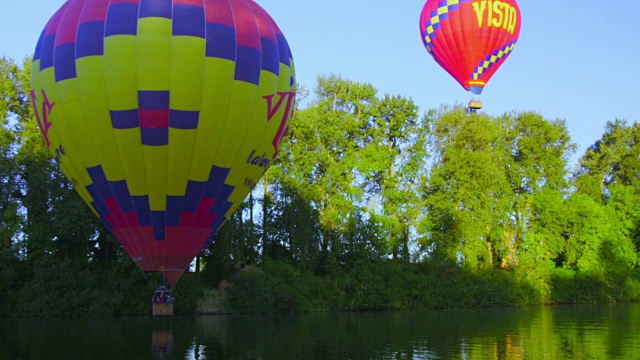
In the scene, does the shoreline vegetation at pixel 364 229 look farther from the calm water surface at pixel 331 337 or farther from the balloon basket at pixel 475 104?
the balloon basket at pixel 475 104

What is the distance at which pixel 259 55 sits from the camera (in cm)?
1930

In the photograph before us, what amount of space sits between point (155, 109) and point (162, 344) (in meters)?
9.16

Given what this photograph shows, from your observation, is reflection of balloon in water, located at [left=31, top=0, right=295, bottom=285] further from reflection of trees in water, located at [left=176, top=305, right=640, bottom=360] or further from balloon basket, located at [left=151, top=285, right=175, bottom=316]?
reflection of trees in water, located at [left=176, top=305, right=640, bottom=360]

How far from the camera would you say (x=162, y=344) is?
78.5ft

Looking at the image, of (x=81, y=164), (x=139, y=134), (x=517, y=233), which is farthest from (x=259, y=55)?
(x=517, y=233)

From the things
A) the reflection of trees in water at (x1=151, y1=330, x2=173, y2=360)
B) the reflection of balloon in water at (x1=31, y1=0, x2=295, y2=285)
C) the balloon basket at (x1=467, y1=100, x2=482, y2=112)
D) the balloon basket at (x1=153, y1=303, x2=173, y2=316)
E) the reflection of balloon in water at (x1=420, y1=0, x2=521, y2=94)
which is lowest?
the reflection of trees in water at (x1=151, y1=330, x2=173, y2=360)

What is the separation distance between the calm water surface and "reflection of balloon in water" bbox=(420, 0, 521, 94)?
11.9 metres

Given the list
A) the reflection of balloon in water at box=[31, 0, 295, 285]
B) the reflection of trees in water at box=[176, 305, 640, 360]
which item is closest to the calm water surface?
the reflection of trees in water at box=[176, 305, 640, 360]

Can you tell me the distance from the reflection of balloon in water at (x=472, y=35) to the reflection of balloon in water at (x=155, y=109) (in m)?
18.2

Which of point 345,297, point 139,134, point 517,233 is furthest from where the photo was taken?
point 517,233

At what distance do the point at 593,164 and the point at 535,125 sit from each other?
12755mm

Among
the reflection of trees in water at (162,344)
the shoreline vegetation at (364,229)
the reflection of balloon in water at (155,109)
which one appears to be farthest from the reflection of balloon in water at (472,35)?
the reflection of trees in water at (162,344)

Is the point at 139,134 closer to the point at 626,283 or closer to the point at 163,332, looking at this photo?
the point at 163,332

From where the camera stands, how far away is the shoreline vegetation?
125 feet
